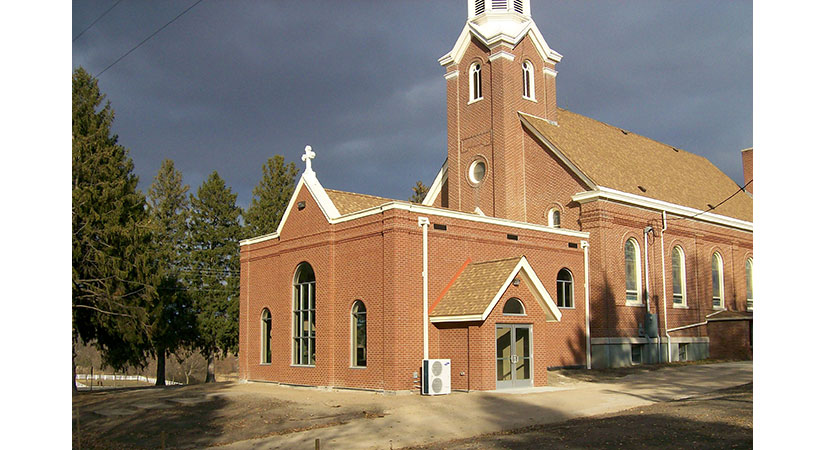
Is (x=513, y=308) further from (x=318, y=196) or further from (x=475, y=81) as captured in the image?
(x=475, y=81)

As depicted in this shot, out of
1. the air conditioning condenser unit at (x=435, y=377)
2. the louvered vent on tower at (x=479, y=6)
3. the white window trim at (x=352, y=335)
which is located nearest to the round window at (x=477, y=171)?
the louvered vent on tower at (x=479, y=6)

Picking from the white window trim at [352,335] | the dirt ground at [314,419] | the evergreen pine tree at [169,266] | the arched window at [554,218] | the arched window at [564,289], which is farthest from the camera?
the evergreen pine tree at [169,266]

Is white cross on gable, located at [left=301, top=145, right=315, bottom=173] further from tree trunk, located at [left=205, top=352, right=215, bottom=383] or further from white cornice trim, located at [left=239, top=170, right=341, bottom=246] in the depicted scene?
tree trunk, located at [left=205, top=352, right=215, bottom=383]

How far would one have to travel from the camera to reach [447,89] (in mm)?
35031

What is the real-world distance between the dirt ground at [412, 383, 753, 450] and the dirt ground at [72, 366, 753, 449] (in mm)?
18

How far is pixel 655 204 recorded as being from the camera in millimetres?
33000

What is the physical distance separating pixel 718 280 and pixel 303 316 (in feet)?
71.6

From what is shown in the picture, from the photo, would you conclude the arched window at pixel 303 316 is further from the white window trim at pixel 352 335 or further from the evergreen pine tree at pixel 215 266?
the evergreen pine tree at pixel 215 266

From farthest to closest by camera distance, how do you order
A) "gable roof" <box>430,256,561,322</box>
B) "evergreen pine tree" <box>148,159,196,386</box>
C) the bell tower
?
"evergreen pine tree" <box>148,159,196,386</box> → the bell tower → "gable roof" <box>430,256,561,322</box>

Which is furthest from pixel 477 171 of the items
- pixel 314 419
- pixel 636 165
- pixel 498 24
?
pixel 314 419

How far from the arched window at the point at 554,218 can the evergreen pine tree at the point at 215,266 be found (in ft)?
73.0

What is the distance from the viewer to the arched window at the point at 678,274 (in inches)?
1353

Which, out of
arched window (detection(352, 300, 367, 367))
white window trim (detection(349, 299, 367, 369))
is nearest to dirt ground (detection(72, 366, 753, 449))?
white window trim (detection(349, 299, 367, 369))

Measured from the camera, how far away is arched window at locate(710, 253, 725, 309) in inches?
1465
